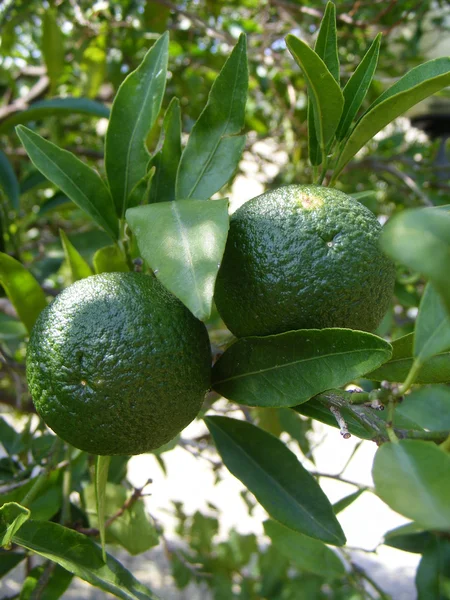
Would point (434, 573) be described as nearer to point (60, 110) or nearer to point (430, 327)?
point (430, 327)

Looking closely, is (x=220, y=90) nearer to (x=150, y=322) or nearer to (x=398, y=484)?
(x=150, y=322)

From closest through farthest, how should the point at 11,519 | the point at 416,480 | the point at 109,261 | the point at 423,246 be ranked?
1. the point at 423,246
2. the point at 416,480
3. the point at 11,519
4. the point at 109,261

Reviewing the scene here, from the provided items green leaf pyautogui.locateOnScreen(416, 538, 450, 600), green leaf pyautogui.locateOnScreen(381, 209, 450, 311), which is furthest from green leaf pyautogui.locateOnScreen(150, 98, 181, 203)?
green leaf pyautogui.locateOnScreen(416, 538, 450, 600)

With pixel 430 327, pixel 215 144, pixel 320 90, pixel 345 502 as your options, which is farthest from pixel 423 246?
pixel 345 502

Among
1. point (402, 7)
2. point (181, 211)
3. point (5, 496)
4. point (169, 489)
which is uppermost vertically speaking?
point (402, 7)

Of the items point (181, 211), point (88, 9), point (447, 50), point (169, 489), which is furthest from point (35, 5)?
point (169, 489)

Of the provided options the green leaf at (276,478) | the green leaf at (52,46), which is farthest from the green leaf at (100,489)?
the green leaf at (52,46)
